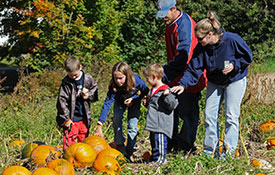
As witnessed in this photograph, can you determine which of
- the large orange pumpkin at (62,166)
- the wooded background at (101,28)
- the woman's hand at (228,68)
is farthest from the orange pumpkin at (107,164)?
the wooded background at (101,28)

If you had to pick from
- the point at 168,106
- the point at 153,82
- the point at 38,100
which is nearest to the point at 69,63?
the point at 153,82

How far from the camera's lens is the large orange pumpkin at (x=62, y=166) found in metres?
3.39

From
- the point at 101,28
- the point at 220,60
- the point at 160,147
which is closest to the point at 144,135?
the point at 160,147

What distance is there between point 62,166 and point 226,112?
188 cm

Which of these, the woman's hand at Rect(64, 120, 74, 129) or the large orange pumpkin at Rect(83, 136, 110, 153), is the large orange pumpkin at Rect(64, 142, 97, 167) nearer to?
the large orange pumpkin at Rect(83, 136, 110, 153)

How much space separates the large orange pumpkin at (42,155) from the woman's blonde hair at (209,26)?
2024 millimetres

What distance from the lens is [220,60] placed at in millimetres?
3770

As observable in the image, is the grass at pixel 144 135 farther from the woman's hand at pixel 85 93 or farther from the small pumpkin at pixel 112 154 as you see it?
the woman's hand at pixel 85 93

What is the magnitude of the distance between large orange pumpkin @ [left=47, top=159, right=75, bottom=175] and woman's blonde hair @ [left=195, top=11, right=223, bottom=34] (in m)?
1.93

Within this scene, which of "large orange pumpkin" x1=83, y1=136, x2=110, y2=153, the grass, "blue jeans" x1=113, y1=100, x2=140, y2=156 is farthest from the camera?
"blue jeans" x1=113, y1=100, x2=140, y2=156

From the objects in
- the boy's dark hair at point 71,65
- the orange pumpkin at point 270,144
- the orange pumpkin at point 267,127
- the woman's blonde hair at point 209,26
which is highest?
the woman's blonde hair at point 209,26

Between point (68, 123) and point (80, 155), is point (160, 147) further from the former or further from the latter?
point (68, 123)

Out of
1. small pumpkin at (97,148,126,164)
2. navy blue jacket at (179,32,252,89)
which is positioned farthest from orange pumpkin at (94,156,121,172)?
navy blue jacket at (179,32,252,89)

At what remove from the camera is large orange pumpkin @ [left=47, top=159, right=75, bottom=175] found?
134 inches
